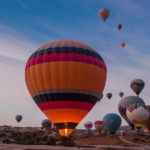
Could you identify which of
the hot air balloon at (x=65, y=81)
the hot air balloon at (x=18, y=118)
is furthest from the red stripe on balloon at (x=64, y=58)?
the hot air balloon at (x=18, y=118)

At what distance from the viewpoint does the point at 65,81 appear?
24703 millimetres

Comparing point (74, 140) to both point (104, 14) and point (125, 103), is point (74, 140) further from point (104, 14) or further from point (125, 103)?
point (104, 14)

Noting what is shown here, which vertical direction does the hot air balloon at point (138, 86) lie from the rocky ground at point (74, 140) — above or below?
above

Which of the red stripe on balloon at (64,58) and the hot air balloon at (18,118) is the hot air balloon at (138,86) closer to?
the hot air balloon at (18,118)

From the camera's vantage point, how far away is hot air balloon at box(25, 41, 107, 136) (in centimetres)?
2478

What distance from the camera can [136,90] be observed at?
65875 millimetres

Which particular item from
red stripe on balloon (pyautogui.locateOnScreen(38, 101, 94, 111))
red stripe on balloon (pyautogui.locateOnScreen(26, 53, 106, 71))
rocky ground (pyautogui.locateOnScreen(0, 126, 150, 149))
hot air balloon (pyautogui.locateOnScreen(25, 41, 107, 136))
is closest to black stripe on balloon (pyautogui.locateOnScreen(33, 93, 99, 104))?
hot air balloon (pyautogui.locateOnScreen(25, 41, 107, 136))

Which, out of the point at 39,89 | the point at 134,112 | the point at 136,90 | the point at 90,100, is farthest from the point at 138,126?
the point at 39,89

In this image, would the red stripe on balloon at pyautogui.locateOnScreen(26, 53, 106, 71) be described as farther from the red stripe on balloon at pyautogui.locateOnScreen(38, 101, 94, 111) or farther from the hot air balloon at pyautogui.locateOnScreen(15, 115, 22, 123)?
the hot air balloon at pyautogui.locateOnScreen(15, 115, 22, 123)

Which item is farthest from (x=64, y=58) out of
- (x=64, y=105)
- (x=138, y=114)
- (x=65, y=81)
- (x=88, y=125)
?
(x=88, y=125)

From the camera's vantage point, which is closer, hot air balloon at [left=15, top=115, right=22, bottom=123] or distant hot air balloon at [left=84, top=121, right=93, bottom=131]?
distant hot air balloon at [left=84, top=121, right=93, bottom=131]

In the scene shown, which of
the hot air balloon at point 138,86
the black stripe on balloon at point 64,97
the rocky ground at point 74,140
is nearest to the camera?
the black stripe on balloon at point 64,97

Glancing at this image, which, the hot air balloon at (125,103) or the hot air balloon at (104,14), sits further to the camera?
the hot air balloon at (125,103)

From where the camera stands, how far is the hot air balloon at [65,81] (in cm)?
2478
